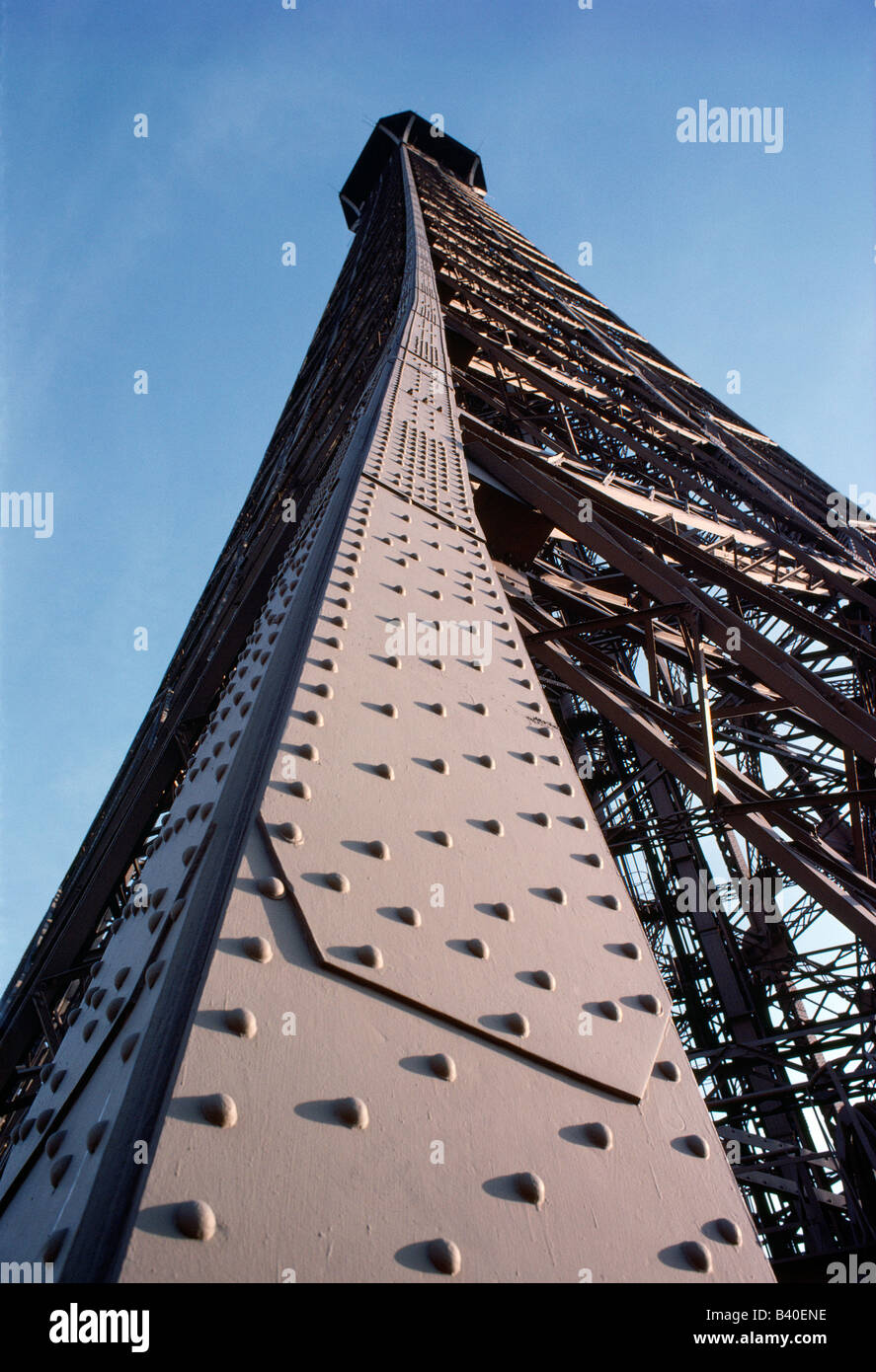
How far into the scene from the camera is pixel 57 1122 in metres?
1.22

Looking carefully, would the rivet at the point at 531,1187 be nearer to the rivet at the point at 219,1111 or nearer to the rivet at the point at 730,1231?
the rivet at the point at 730,1231

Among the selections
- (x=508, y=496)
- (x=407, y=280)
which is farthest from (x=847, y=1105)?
(x=407, y=280)

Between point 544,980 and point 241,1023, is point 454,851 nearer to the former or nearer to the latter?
point 544,980

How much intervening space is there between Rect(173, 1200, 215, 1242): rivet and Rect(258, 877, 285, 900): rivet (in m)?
0.46

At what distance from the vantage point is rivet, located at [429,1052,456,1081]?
1.19 meters

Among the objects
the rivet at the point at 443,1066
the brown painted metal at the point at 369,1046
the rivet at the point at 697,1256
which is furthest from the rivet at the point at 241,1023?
the rivet at the point at 697,1256

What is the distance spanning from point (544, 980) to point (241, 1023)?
54cm

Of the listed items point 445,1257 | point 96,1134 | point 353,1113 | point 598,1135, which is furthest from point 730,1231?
point 96,1134

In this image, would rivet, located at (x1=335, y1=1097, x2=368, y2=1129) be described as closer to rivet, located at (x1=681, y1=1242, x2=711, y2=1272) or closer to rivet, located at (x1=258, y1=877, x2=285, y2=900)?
rivet, located at (x1=258, y1=877, x2=285, y2=900)

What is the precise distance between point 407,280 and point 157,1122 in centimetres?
932

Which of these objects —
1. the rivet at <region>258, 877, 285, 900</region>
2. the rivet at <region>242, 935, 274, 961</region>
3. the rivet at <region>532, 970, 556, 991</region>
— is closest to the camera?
the rivet at <region>242, 935, 274, 961</region>

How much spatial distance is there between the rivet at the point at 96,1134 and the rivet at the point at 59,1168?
5 cm

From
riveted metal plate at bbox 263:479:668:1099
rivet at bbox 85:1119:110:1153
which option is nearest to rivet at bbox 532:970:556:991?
riveted metal plate at bbox 263:479:668:1099

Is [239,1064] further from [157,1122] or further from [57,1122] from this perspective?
[57,1122]
